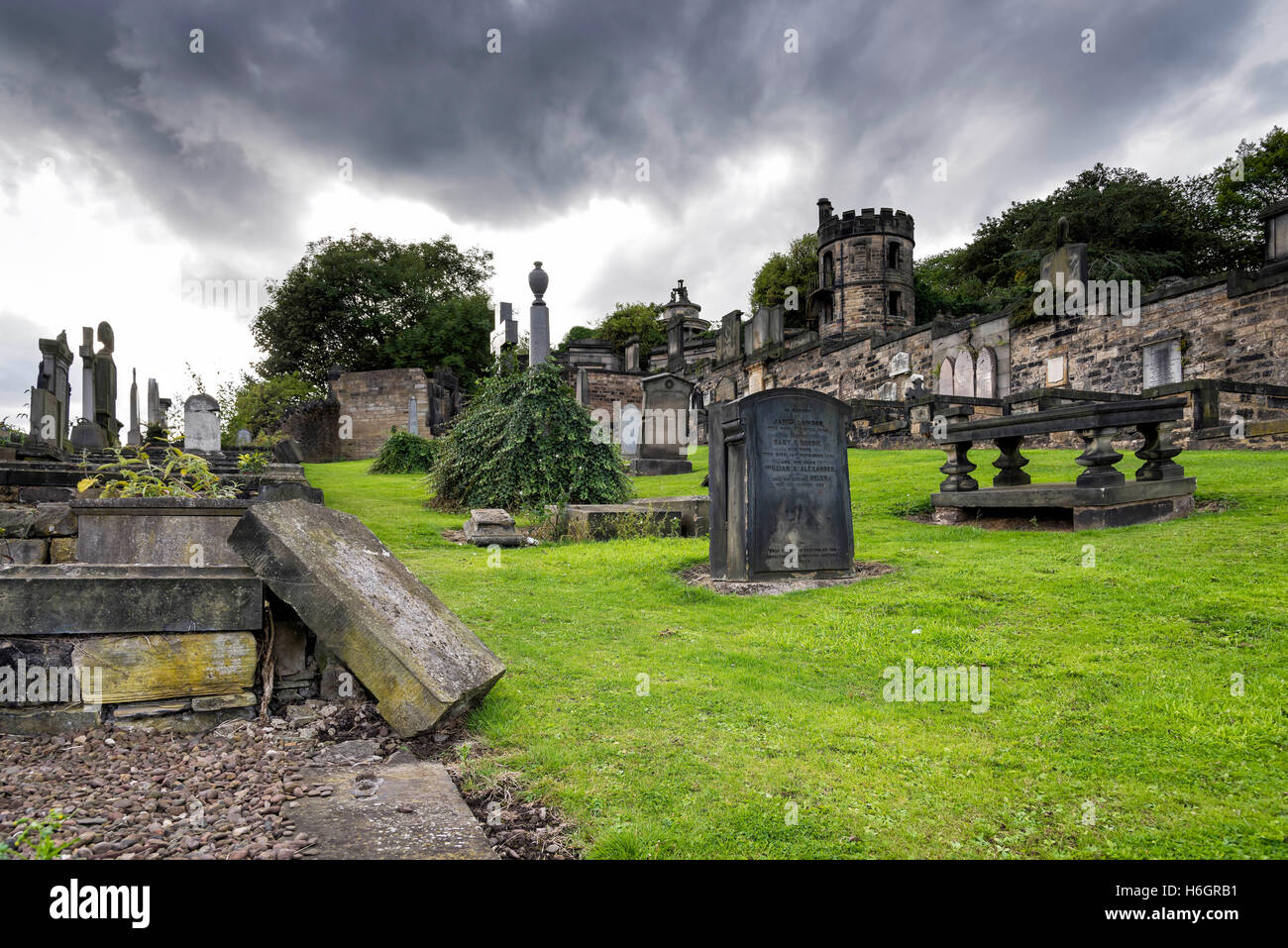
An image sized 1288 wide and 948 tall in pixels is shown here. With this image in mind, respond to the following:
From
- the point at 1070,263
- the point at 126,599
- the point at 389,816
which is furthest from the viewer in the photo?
the point at 1070,263

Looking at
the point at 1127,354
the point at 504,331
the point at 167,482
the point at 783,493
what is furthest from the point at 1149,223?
the point at 167,482

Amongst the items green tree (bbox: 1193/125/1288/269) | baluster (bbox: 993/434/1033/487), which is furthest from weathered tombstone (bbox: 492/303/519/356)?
green tree (bbox: 1193/125/1288/269)

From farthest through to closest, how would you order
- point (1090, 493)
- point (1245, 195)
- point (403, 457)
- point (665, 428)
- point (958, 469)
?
point (1245, 195), point (403, 457), point (665, 428), point (958, 469), point (1090, 493)

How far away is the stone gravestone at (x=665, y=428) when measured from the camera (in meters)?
18.6

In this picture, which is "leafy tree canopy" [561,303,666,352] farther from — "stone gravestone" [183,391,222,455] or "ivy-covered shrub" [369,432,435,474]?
"stone gravestone" [183,391,222,455]

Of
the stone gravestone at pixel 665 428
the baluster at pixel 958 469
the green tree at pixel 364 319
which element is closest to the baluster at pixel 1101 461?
the baluster at pixel 958 469

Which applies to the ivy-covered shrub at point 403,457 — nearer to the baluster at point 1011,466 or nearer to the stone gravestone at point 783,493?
the stone gravestone at point 783,493

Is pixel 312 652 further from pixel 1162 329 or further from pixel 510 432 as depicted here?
pixel 1162 329

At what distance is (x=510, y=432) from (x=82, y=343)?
1174 centimetres

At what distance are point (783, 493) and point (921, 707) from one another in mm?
3666

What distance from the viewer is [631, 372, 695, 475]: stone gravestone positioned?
18562mm

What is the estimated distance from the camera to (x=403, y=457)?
72.0 ft

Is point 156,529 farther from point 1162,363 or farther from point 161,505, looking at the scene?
point 1162,363

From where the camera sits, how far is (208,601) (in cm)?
305
